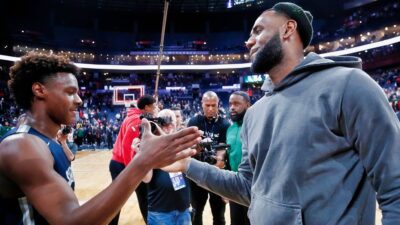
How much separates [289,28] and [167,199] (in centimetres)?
224

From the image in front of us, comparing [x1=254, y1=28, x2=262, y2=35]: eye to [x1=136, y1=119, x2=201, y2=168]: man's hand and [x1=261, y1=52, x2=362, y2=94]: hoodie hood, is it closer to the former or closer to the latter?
[x1=261, y1=52, x2=362, y2=94]: hoodie hood

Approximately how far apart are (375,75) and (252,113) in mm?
35037

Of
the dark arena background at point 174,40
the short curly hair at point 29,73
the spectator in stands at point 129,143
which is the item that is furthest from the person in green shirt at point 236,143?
the dark arena background at point 174,40

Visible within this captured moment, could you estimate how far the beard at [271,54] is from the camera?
1846 millimetres

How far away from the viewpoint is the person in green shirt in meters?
4.04

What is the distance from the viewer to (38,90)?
182 centimetres

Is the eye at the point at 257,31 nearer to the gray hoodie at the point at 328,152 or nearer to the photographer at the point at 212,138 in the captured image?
the gray hoodie at the point at 328,152

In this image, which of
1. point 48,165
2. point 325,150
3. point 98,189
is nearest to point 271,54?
point 325,150

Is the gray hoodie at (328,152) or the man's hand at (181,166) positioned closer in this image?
the gray hoodie at (328,152)

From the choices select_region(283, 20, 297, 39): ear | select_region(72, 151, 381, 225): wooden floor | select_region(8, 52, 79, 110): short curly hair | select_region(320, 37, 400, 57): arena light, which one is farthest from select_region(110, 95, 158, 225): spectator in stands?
select_region(320, 37, 400, 57): arena light

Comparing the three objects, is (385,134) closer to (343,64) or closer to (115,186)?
(343,64)

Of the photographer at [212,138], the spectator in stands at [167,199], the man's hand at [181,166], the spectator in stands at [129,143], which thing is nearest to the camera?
the man's hand at [181,166]

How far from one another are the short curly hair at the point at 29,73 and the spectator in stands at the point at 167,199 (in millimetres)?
1679

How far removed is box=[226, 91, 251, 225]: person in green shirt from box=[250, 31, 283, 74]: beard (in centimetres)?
240
